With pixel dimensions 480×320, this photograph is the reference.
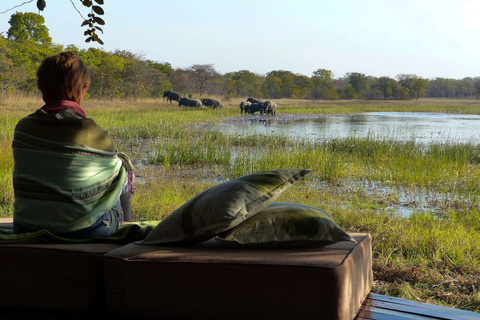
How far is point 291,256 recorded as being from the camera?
1627 mm

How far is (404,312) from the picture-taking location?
171 cm

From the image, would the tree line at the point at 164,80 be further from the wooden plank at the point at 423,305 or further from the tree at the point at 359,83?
the wooden plank at the point at 423,305

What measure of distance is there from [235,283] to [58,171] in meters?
0.77

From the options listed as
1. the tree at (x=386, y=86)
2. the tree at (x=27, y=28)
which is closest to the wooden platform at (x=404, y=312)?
the tree at (x=27, y=28)

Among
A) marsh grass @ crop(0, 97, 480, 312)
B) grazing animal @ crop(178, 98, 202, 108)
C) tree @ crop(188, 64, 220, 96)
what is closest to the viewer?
marsh grass @ crop(0, 97, 480, 312)

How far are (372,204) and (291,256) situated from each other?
140 inches

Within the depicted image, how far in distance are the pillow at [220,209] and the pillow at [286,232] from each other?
54 millimetres

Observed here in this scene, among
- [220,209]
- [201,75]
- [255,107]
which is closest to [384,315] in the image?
[220,209]

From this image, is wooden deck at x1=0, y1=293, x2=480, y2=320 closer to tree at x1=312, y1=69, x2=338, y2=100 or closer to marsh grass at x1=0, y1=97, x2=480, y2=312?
marsh grass at x1=0, y1=97, x2=480, y2=312

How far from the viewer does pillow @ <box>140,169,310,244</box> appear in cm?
169

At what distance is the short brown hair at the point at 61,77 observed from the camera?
193cm

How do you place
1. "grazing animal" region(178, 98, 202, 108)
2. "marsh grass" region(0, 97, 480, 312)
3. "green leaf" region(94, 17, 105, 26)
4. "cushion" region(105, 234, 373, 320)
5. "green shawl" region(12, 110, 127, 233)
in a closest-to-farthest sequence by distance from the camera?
"cushion" region(105, 234, 373, 320) < "green shawl" region(12, 110, 127, 233) < "green leaf" region(94, 17, 105, 26) < "marsh grass" region(0, 97, 480, 312) < "grazing animal" region(178, 98, 202, 108)

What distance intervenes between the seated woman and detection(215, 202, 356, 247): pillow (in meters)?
0.52

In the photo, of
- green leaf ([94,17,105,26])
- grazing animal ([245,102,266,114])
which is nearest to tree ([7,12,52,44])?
grazing animal ([245,102,266,114])
